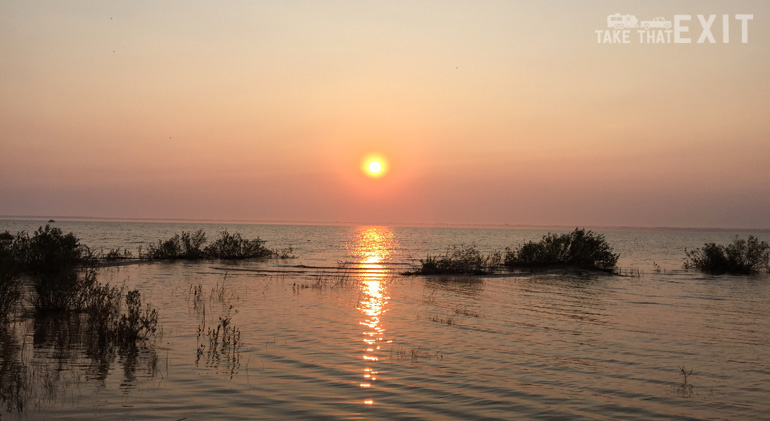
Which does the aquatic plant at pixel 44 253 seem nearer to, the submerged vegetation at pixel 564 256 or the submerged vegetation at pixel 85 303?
the submerged vegetation at pixel 85 303

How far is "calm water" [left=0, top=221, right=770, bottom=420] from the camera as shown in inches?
390

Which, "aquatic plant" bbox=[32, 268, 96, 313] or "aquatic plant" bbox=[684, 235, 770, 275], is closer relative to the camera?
"aquatic plant" bbox=[32, 268, 96, 313]

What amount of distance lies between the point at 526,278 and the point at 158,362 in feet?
91.5

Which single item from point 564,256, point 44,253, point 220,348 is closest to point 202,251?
point 44,253

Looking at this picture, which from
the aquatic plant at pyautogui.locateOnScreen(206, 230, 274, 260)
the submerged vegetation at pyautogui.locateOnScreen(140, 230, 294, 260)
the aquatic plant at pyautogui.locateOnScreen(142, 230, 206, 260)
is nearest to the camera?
the aquatic plant at pyautogui.locateOnScreen(142, 230, 206, 260)

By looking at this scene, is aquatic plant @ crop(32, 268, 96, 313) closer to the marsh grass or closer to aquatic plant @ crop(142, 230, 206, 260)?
the marsh grass

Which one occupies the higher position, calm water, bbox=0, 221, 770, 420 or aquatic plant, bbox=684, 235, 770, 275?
aquatic plant, bbox=684, 235, 770, 275

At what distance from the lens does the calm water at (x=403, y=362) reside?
390 inches

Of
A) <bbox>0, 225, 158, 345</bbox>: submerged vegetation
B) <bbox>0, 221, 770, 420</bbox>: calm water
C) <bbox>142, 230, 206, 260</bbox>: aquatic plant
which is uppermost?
<bbox>142, 230, 206, 260</bbox>: aquatic plant

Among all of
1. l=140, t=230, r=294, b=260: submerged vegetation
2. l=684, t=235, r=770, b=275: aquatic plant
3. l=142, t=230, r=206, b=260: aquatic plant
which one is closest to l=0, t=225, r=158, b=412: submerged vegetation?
l=142, t=230, r=206, b=260: aquatic plant

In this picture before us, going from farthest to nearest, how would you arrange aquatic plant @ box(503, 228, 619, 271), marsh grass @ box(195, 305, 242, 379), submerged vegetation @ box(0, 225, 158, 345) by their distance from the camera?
1. aquatic plant @ box(503, 228, 619, 271)
2. submerged vegetation @ box(0, 225, 158, 345)
3. marsh grass @ box(195, 305, 242, 379)

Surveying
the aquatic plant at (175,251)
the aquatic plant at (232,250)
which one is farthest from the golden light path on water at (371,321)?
the aquatic plant at (175,251)

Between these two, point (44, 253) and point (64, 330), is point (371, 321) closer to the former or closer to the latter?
point (64, 330)

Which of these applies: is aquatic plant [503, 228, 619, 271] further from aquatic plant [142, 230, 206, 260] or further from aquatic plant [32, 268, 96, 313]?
aquatic plant [32, 268, 96, 313]
